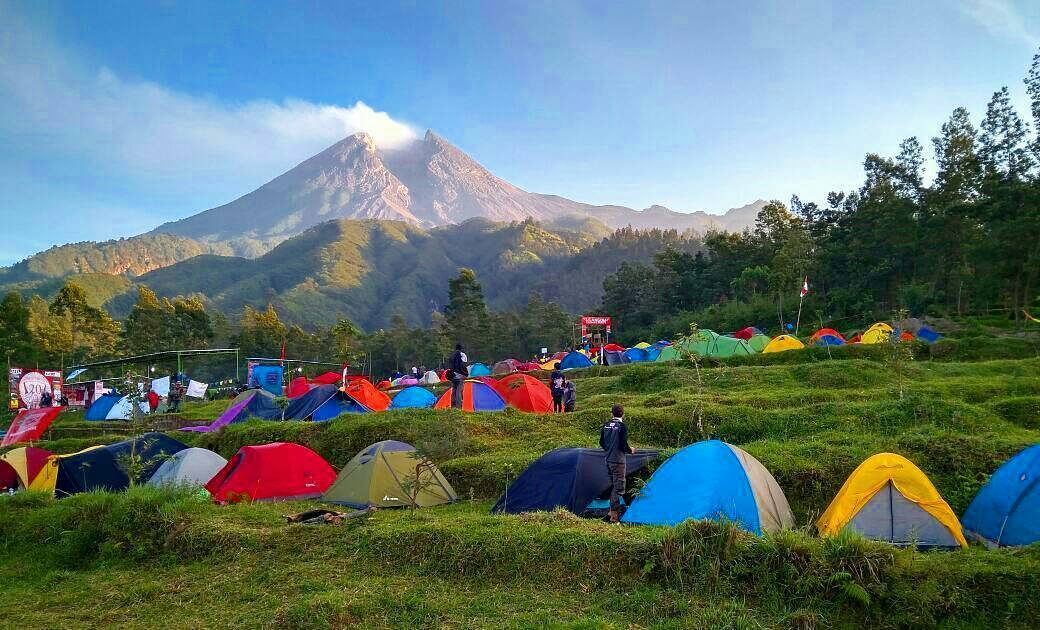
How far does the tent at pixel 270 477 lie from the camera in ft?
35.0

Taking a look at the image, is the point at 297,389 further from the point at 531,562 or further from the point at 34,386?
the point at 531,562

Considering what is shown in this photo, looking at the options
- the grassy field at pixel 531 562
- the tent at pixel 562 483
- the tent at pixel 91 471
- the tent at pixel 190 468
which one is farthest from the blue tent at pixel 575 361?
the tent at pixel 562 483

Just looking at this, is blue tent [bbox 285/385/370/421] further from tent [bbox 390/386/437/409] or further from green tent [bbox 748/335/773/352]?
green tent [bbox 748/335/773/352]

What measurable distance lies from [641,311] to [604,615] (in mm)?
53561

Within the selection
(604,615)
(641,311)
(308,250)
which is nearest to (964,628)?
(604,615)

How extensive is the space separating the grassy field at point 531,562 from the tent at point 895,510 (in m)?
0.92

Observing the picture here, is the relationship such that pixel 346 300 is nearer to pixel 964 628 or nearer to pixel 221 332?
pixel 221 332

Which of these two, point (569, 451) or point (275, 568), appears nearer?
point (275, 568)

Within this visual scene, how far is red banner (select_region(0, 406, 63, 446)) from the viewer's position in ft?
60.6

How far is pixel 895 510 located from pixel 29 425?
21.9 meters

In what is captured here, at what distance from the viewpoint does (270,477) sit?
10766 mm

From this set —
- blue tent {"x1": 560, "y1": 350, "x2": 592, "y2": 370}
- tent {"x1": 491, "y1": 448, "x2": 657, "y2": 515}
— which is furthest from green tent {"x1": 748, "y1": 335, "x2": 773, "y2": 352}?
tent {"x1": 491, "y1": 448, "x2": 657, "y2": 515}

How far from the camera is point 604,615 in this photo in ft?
16.5

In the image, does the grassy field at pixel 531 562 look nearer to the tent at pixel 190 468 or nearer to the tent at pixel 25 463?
the tent at pixel 190 468
